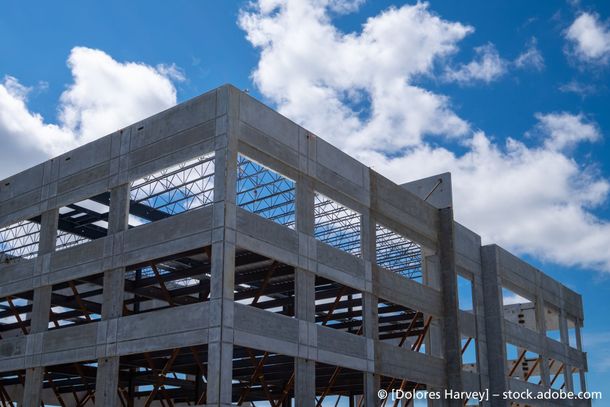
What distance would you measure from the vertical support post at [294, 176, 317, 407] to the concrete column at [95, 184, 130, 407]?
23.0 feet

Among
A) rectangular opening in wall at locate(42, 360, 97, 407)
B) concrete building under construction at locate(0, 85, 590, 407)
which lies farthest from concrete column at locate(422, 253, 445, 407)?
rectangular opening in wall at locate(42, 360, 97, 407)

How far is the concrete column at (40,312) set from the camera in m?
33.1

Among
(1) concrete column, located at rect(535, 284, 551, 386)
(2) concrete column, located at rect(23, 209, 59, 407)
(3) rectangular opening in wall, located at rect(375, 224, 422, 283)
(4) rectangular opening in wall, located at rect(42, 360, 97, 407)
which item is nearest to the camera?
(2) concrete column, located at rect(23, 209, 59, 407)

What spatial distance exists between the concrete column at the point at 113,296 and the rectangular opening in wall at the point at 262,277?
4915 mm

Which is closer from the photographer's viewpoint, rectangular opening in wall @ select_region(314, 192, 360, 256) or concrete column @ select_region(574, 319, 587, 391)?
rectangular opening in wall @ select_region(314, 192, 360, 256)

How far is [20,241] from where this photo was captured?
152ft

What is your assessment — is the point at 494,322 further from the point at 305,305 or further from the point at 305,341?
the point at 305,341

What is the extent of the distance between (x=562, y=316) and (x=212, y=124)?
3679 cm

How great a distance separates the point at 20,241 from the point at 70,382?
8998 millimetres

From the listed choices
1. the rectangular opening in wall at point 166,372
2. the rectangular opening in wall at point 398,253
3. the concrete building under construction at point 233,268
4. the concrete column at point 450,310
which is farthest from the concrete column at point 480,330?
the rectangular opening in wall at point 166,372

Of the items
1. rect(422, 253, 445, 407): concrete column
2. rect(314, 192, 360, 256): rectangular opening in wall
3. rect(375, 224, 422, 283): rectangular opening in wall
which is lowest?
rect(422, 253, 445, 407): concrete column

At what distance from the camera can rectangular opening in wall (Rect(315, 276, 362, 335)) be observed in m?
36.3

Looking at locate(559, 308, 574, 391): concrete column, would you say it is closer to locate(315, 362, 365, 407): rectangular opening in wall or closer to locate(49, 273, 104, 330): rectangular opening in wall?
locate(315, 362, 365, 407): rectangular opening in wall

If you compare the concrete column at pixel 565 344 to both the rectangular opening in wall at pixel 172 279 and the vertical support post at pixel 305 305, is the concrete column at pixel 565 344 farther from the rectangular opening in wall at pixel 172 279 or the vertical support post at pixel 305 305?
the vertical support post at pixel 305 305
